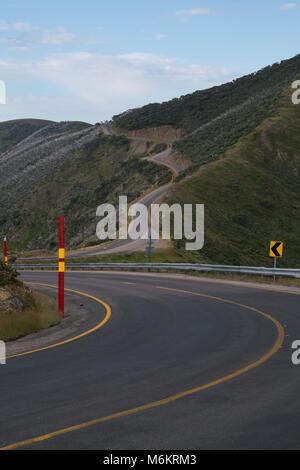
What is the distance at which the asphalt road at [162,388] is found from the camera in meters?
7.58

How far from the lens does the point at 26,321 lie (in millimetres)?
16234

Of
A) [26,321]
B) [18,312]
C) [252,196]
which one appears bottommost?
[26,321]

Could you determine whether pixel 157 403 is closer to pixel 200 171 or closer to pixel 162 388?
pixel 162 388

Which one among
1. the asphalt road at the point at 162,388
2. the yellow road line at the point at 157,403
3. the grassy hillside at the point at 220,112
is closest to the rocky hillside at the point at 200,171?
the grassy hillside at the point at 220,112

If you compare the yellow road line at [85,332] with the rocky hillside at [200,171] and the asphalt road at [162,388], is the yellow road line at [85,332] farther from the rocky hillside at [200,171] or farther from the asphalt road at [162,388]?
the rocky hillside at [200,171]

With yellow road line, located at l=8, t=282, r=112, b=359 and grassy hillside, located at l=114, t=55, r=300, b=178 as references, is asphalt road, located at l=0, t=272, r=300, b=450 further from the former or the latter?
grassy hillside, located at l=114, t=55, r=300, b=178

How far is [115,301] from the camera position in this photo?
2409 cm

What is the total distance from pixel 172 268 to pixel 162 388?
31830 millimetres

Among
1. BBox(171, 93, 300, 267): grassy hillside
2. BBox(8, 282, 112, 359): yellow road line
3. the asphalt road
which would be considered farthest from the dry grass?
BBox(171, 93, 300, 267): grassy hillside

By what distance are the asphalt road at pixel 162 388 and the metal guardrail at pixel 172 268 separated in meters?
12.6

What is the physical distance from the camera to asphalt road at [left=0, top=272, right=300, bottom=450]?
758 centimetres

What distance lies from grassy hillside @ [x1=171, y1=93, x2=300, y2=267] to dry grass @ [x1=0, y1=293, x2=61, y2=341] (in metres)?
33.2

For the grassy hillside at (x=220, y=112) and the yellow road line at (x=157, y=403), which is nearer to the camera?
the yellow road line at (x=157, y=403)

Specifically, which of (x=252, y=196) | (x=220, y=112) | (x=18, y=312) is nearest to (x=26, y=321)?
(x=18, y=312)
